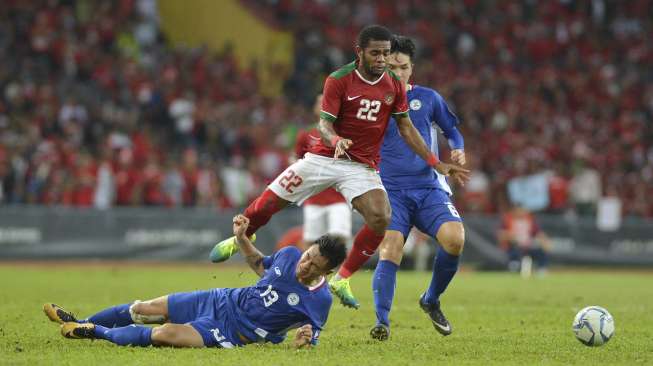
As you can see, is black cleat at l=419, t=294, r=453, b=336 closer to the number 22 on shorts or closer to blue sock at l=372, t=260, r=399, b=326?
blue sock at l=372, t=260, r=399, b=326

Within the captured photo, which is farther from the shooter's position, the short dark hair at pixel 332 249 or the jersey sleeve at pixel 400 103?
the jersey sleeve at pixel 400 103

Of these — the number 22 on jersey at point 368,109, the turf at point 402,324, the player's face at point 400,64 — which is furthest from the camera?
the player's face at point 400,64

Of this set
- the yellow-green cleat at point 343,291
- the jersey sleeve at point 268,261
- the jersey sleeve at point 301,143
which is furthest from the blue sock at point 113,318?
the jersey sleeve at point 301,143

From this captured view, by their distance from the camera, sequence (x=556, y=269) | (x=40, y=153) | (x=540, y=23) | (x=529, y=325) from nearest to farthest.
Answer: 1. (x=529, y=325)
2. (x=40, y=153)
3. (x=556, y=269)
4. (x=540, y=23)

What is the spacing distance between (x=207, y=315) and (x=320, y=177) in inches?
67.8

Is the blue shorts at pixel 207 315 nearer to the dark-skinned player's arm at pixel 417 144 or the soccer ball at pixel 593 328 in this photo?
the dark-skinned player's arm at pixel 417 144

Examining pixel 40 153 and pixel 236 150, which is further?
pixel 236 150

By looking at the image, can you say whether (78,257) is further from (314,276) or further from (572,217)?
(314,276)

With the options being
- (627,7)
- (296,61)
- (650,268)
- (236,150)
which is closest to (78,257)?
(236,150)

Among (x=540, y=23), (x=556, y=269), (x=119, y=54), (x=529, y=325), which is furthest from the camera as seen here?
(x=540, y=23)

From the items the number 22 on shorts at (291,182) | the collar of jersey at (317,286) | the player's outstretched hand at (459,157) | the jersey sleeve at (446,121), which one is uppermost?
the jersey sleeve at (446,121)

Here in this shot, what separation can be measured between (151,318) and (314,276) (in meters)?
1.36

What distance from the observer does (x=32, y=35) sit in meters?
24.5

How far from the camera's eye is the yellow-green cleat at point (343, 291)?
9.19 metres
